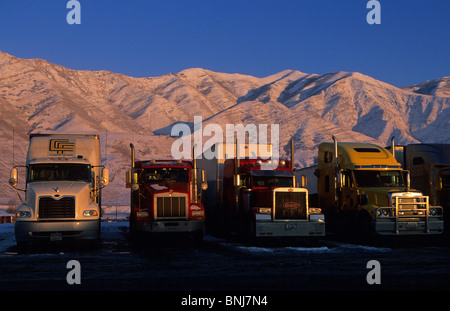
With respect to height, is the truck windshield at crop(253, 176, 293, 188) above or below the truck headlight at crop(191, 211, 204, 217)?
above

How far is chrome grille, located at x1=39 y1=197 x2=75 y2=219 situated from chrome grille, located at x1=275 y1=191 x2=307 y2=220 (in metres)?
7.30

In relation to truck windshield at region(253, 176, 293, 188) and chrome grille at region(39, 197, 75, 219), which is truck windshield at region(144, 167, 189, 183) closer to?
truck windshield at region(253, 176, 293, 188)

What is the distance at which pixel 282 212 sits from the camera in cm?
2212

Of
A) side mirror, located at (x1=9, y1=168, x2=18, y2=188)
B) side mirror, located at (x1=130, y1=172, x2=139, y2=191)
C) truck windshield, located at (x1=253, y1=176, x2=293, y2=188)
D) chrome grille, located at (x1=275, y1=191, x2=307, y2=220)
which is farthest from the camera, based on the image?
truck windshield, located at (x1=253, y1=176, x2=293, y2=188)

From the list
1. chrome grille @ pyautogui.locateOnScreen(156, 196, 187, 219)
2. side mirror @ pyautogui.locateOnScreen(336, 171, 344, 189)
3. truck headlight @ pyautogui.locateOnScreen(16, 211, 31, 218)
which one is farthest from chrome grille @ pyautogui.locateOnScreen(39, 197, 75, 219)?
side mirror @ pyautogui.locateOnScreen(336, 171, 344, 189)

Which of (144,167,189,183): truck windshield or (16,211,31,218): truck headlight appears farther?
(144,167,189,183): truck windshield

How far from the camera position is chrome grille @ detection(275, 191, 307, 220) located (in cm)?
2211


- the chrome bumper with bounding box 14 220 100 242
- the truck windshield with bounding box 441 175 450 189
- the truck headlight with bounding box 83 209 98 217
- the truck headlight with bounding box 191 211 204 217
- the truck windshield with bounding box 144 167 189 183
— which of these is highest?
the truck windshield with bounding box 144 167 189 183

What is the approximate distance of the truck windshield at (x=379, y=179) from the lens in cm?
2406

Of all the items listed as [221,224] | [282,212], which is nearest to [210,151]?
[221,224]

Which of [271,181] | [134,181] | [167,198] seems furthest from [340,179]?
[134,181]

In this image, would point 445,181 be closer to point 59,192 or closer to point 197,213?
point 197,213

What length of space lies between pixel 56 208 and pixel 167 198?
4.16m
